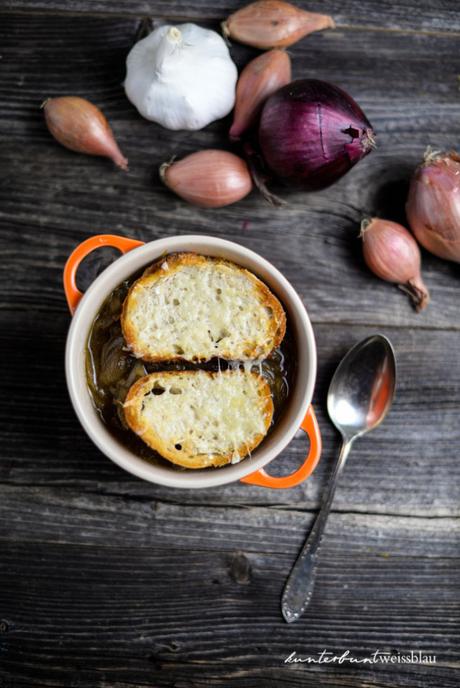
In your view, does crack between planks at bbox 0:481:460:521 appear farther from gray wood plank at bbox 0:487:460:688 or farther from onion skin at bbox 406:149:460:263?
onion skin at bbox 406:149:460:263

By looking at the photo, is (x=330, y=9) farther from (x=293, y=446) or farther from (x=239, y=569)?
(x=239, y=569)

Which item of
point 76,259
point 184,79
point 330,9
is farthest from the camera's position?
point 330,9

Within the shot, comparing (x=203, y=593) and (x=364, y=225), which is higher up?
(x=364, y=225)

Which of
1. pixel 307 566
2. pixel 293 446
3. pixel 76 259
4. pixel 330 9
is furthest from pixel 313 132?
pixel 307 566

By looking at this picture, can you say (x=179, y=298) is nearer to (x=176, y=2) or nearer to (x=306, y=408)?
(x=306, y=408)

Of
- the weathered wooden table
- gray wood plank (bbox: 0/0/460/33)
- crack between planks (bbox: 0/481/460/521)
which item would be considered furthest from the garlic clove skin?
crack between planks (bbox: 0/481/460/521)

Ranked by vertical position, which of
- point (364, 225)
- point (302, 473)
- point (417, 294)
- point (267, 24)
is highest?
point (267, 24)

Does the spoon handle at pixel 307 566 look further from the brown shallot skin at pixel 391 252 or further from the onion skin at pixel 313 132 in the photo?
the onion skin at pixel 313 132
